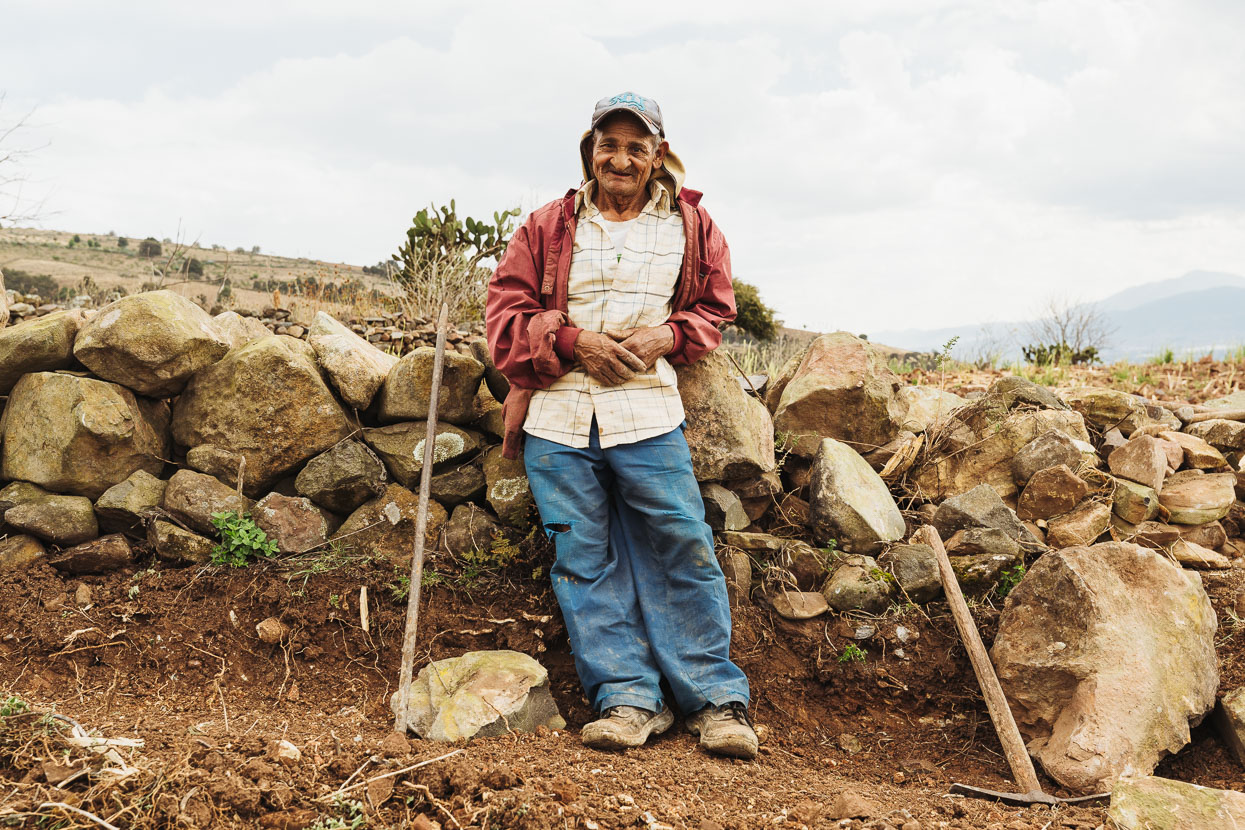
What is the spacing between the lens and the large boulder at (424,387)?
4020 millimetres

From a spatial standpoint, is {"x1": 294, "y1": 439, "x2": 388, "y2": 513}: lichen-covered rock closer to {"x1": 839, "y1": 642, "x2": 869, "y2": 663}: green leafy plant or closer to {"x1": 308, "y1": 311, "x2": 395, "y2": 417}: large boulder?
{"x1": 308, "y1": 311, "x2": 395, "y2": 417}: large boulder

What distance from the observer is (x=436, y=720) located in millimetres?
2998

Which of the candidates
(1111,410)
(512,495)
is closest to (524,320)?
(512,495)

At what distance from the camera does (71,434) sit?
3.72m

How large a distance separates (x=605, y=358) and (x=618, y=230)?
635 mm

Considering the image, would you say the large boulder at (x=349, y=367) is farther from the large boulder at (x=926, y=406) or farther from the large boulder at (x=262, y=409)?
the large boulder at (x=926, y=406)

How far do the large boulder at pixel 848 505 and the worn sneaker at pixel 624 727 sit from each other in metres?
1.30

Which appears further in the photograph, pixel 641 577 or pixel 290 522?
pixel 290 522

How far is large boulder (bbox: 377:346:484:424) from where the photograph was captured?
402cm

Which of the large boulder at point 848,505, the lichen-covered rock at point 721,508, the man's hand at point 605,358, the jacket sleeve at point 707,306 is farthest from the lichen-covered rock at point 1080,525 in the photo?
the man's hand at point 605,358

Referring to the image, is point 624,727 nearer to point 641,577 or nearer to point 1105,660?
point 641,577

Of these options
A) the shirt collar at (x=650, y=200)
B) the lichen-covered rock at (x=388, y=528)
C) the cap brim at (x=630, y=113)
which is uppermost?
the cap brim at (x=630, y=113)

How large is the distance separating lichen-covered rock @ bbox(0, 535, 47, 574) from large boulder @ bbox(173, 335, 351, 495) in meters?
0.76

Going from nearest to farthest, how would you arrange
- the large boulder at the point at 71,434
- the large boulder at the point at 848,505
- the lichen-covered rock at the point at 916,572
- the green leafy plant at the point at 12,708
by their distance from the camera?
1. the green leafy plant at the point at 12,708
2. the large boulder at the point at 71,434
3. the lichen-covered rock at the point at 916,572
4. the large boulder at the point at 848,505
